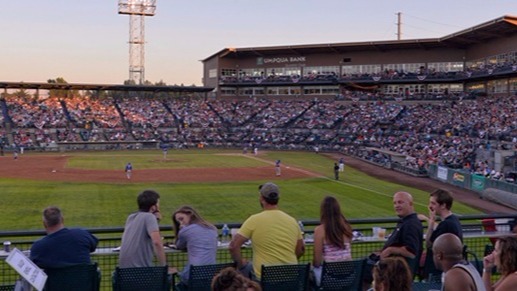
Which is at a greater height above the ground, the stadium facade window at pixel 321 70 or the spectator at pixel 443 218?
the stadium facade window at pixel 321 70

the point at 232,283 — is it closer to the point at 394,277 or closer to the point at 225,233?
the point at 394,277

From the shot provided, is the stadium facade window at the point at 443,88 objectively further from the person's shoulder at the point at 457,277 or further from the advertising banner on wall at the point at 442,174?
the person's shoulder at the point at 457,277

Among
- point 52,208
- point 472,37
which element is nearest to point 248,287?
point 52,208

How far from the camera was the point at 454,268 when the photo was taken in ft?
16.9

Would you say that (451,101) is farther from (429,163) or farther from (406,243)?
(406,243)

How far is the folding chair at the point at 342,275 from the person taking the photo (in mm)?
6906

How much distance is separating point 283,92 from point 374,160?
38645mm

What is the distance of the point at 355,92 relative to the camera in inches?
3255

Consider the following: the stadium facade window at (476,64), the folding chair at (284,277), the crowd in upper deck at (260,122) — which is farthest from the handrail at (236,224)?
the stadium facade window at (476,64)

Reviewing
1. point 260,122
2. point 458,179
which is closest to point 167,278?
point 458,179

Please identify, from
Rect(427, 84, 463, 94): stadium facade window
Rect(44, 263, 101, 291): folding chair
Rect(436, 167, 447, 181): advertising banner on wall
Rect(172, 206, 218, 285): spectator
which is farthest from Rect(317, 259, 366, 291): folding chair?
Rect(427, 84, 463, 94): stadium facade window

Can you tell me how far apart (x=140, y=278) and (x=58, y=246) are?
1.07m

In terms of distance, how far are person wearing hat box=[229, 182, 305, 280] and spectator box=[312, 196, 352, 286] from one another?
35cm

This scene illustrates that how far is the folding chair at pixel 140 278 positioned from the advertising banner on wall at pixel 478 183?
99.8ft
